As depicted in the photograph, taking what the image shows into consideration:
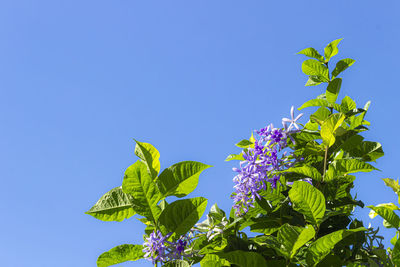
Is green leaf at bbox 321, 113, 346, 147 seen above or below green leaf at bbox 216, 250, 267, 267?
above

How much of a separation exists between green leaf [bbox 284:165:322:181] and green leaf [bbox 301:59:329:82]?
851 millimetres

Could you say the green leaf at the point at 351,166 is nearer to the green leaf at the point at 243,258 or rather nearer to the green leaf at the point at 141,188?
the green leaf at the point at 243,258

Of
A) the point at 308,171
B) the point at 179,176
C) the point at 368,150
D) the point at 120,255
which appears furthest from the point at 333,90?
the point at 120,255

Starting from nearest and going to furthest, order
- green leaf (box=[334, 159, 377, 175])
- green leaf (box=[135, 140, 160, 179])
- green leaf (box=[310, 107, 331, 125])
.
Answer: green leaf (box=[135, 140, 160, 179]) < green leaf (box=[334, 159, 377, 175]) < green leaf (box=[310, 107, 331, 125])

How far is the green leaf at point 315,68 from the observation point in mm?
2729

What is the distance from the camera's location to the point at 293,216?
7.20ft

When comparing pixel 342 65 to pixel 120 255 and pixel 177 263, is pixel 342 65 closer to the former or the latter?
pixel 177 263

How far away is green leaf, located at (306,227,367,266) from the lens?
176 centimetres

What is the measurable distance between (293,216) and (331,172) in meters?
Answer: 0.29

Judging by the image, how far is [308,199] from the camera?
6.08ft

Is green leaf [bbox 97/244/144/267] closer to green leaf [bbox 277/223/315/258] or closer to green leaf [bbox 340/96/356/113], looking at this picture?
green leaf [bbox 277/223/315/258]

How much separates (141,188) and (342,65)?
1.59m

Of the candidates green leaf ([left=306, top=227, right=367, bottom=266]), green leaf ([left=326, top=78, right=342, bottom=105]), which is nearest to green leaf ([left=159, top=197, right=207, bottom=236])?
green leaf ([left=306, top=227, right=367, bottom=266])

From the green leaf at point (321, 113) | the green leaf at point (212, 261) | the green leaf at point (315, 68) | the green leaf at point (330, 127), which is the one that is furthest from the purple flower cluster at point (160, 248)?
the green leaf at point (315, 68)
